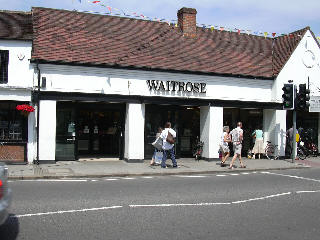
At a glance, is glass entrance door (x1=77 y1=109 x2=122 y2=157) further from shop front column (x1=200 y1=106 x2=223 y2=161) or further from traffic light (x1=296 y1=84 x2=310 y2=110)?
traffic light (x1=296 y1=84 x2=310 y2=110)

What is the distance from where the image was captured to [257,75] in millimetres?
20000

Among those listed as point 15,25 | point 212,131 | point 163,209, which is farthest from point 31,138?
point 163,209

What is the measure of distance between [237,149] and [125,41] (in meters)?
7.29

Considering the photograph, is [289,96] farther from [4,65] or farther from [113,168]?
[4,65]

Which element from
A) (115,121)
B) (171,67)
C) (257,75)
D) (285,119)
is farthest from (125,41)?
(285,119)

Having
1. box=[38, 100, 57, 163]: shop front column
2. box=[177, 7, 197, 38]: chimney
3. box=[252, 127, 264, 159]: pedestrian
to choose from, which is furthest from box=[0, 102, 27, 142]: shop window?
box=[252, 127, 264, 159]: pedestrian

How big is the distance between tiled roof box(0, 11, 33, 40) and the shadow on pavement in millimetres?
10668

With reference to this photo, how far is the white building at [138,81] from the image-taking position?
16.4 meters

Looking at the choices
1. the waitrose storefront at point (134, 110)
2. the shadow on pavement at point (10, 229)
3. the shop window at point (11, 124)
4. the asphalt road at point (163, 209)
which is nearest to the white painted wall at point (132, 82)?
the waitrose storefront at point (134, 110)

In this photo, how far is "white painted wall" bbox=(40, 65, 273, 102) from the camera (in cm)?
1670

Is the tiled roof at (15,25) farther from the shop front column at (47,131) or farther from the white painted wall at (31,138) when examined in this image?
the white painted wall at (31,138)

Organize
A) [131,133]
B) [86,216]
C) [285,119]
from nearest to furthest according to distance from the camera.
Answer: [86,216] < [131,133] < [285,119]

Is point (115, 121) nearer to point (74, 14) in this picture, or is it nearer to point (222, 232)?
point (74, 14)

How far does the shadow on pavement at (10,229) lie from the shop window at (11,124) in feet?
31.7
